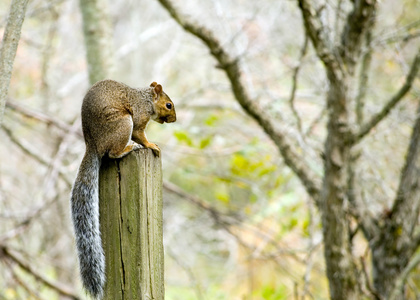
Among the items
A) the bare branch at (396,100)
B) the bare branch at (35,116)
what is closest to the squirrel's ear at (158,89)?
the bare branch at (396,100)

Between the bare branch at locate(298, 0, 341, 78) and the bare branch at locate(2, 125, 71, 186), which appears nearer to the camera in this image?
the bare branch at locate(298, 0, 341, 78)

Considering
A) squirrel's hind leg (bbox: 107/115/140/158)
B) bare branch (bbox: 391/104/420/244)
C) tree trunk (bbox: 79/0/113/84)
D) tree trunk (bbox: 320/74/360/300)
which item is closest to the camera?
squirrel's hind leg (bbox: 107/115/140/158)

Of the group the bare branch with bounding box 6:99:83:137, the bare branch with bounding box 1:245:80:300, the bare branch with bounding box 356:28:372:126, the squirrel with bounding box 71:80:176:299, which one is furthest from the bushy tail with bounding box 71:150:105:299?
the bare branch with bounding box 356:28:372:126

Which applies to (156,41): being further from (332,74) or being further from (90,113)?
(90,113)

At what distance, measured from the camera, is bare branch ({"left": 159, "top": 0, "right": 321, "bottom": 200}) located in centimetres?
329

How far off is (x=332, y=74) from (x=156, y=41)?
5.82 m

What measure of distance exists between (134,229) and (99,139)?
1.76ft

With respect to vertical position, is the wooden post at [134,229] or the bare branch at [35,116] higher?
the bare branch at [35,116]

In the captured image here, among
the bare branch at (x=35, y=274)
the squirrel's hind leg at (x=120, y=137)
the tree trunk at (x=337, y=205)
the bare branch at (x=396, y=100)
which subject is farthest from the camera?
the bare branch at (x=35, y=274)

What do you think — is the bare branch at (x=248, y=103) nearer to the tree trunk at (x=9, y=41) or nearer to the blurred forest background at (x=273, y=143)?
the blurred forest background at (x=273, y=143)

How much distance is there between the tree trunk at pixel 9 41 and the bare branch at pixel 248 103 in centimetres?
166

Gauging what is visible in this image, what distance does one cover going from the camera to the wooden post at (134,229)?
5.41 ft

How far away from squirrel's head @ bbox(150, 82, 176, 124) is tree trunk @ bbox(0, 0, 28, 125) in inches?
34.9

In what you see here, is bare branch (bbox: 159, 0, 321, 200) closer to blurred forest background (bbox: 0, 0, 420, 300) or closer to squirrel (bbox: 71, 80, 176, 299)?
blurred forest background (bbox: 0, 0, 420, 300)
